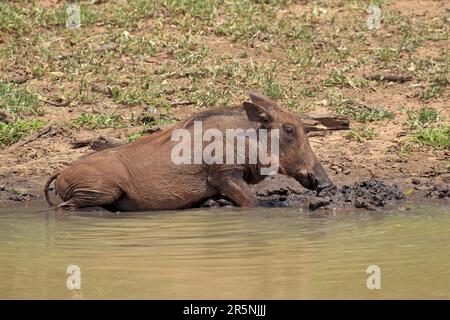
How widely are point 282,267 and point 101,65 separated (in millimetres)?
6779

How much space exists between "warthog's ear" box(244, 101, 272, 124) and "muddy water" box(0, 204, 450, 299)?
94cm

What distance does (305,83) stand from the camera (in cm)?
1420

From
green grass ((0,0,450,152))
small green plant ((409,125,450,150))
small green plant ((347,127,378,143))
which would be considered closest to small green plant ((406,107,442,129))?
green grass ((0,0,450,152))

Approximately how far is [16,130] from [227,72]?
2.71 metres

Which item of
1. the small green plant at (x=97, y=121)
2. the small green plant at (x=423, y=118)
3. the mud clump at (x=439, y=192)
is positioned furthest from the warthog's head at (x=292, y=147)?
the small green plant at (x=97, y=121)

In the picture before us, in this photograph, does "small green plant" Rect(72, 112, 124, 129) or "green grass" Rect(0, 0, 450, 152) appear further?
"green grass" Rect(0, 0, 450, 152)

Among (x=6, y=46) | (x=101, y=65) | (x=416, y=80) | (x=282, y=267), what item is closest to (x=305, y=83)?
(x=416, y=80)

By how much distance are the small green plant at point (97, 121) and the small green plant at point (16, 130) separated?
0.41m

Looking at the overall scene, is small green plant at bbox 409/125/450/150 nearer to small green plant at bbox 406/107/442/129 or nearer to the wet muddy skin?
small green plant at bbox 406/107/442/129

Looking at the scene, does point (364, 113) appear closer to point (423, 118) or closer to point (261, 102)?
point (423, 118)

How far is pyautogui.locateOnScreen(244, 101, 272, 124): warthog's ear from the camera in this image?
11.4m

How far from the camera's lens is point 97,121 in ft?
43.4

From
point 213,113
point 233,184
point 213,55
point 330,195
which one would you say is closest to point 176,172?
point 233,184

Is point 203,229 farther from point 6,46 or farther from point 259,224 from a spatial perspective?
point 6,46
